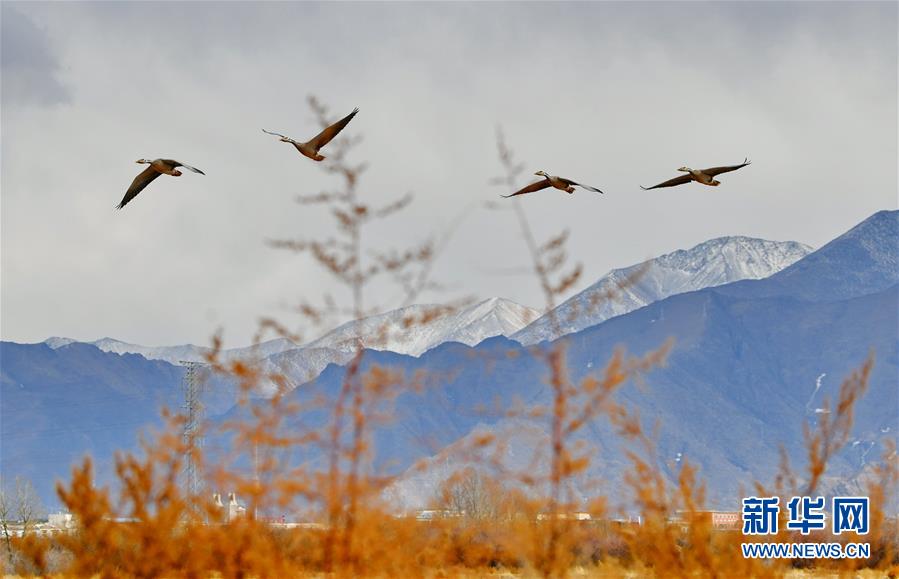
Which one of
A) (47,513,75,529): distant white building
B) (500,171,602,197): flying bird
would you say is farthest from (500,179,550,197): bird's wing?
(47,513,75,529): distant white building

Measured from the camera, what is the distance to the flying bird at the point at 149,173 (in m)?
21.2

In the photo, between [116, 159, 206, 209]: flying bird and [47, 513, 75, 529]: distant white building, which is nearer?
[116, 159, 206, 209]: flying bird

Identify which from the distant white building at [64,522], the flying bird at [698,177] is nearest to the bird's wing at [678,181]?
the flying bird at [698,177]

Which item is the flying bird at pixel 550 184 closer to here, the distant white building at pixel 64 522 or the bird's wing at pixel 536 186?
the bird's wing at pixel 536 186

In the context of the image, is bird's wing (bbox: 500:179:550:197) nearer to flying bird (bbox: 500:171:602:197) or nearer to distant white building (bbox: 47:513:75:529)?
flying bird (bbox: 500:171:602:197)

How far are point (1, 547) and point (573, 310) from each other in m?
49.6

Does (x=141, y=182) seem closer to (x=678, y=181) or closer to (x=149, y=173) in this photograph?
(x=149, y=173)

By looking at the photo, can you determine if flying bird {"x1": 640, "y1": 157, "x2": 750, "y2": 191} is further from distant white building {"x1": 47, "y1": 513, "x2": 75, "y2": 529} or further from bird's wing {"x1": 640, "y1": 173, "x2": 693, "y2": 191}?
distant white building {"x1": 47, "y1": 513, "x2": 75, "y2": 529}

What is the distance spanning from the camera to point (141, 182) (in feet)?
72.6

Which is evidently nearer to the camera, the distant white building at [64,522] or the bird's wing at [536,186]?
the bird's wing at [536,186]

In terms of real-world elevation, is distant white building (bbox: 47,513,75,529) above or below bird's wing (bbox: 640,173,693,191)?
below

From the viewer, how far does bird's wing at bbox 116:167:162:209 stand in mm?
21906

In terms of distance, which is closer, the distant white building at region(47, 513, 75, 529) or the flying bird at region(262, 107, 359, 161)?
the flying bird at region(262, 107, 359, 161)

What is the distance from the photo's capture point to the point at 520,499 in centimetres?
1477
